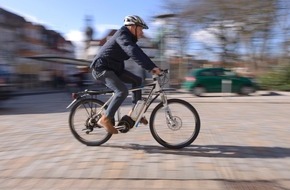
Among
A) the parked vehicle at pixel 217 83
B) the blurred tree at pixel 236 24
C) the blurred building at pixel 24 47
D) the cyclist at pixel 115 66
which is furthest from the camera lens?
the blurred building at pixel 24 47

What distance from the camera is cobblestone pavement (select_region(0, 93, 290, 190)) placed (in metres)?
4.08

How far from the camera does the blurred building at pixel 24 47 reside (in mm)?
34125

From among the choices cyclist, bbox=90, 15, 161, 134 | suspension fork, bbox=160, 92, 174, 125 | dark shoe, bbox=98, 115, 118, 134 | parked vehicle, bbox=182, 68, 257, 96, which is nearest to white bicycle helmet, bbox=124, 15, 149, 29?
cyclist, bbox=90, 15, 161, 134

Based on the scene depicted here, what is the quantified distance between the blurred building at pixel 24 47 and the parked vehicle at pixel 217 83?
8604mm

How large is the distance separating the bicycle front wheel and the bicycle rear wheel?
0.76m

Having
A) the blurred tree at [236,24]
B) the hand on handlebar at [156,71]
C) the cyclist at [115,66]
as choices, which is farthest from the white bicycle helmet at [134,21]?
the blurred tree at [236,24]

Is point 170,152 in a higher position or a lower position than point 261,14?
lower

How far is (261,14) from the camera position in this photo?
25.8 metres

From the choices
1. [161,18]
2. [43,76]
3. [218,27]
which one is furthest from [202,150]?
[43,76]

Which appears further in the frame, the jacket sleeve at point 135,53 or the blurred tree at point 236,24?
the blurred tree at point 236,24

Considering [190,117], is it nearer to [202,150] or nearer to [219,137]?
[202,150]

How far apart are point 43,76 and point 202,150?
3121 centimetres

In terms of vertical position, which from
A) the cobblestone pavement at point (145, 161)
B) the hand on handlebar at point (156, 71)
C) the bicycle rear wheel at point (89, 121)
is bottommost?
the cobblestone pavement at point (145, 161)

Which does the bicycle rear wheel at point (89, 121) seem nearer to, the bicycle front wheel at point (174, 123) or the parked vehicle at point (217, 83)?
the bicycle front wheel at point (174, 123)
